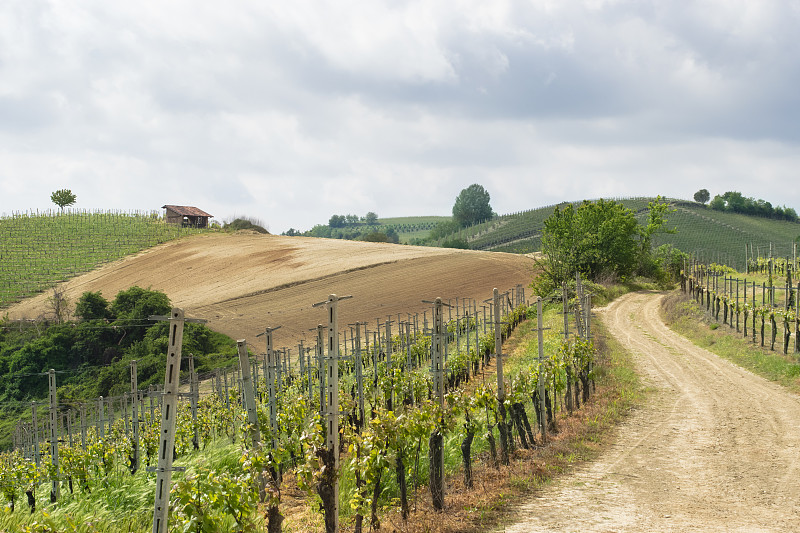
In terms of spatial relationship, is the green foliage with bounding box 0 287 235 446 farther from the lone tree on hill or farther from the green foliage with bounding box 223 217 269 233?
the lone tree on hill

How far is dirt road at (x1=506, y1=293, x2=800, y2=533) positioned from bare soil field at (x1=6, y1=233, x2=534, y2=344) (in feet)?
85.5

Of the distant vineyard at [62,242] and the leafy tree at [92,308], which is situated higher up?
the distant vineyard at [62,242]

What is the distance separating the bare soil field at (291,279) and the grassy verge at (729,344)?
1622cm

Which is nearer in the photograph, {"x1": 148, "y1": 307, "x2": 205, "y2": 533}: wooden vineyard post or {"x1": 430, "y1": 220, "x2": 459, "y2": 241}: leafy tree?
{"x1": 148, "y1": 307, "x2": 205, "y2": 533}: wooden vineyard post

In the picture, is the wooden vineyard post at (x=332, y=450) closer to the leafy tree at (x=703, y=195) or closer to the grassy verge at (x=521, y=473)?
the grassy verge at (x=521, y=473)

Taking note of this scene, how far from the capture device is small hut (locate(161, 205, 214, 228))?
88.8 m

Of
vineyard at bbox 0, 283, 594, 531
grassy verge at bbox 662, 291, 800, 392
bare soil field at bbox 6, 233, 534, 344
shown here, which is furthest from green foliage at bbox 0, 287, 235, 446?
grassy verge at bbox 662, 291, 800, 392

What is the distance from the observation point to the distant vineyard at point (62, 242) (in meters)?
63.0

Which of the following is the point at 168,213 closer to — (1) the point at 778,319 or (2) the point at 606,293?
(2) the point at 606,293

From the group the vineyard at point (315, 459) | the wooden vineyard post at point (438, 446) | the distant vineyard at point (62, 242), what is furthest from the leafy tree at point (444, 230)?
the wooden vineyard post at point (438, 446)

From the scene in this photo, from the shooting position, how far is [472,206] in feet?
449

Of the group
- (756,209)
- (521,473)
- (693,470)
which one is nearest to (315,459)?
(521,473)

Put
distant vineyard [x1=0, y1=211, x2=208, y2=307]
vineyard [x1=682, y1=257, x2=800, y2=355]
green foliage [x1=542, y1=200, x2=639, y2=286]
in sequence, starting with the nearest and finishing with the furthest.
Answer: vineyard [x1=682, y1=257, x2=800, y2=355]
green foliage [x1=542, y1=200, x2=639, y2=286]
distant vineyard [x1=0, y1=211, x2=208, y2=307]

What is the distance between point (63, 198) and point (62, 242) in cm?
3784
